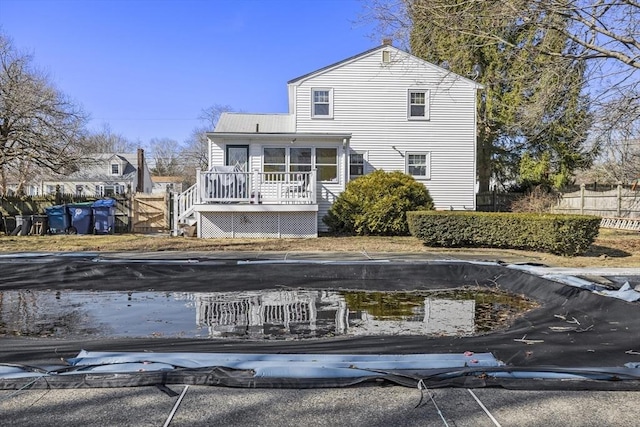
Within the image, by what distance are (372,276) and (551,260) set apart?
4.24m

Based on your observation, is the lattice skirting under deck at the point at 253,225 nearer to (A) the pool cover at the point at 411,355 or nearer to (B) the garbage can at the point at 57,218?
(B) the garbage can at the point at 57,218

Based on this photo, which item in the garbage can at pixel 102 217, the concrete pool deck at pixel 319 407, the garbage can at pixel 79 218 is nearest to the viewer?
the concrete pool deck at pixel 319 407

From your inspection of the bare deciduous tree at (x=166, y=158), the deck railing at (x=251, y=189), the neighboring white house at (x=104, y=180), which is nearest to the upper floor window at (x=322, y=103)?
the deck railing at (x=251, y=189)

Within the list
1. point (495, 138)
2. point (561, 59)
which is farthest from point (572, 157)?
point (561, 59)

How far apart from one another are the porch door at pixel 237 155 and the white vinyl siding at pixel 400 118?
235 cm

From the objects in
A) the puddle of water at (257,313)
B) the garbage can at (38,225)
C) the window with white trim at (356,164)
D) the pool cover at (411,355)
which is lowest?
the puddle of water at (257,313)

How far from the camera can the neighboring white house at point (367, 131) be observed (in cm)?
1659

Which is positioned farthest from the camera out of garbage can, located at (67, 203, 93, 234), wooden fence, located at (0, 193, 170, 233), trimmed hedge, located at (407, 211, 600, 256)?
wooden fence, located at (0, 193, 170, 233)

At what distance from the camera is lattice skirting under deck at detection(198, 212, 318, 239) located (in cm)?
1444

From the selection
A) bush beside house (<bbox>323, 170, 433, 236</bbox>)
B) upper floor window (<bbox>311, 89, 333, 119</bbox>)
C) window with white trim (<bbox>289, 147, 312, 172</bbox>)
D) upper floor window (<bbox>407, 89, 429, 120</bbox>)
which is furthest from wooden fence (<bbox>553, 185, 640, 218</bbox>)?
window with white trim (<bbox>289, 147, 312, 172</bbox>)

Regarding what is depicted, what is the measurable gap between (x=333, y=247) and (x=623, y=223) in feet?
43.5

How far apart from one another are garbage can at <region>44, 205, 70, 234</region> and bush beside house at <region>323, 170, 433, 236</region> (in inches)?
371

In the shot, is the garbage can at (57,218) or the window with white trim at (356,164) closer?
the garbage can at (57,218)

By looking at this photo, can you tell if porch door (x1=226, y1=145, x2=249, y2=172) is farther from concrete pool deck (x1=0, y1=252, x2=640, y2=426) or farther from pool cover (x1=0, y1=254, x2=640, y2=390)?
concrete pool deck (x1=0, y1=252, x2=640, y2=426)
